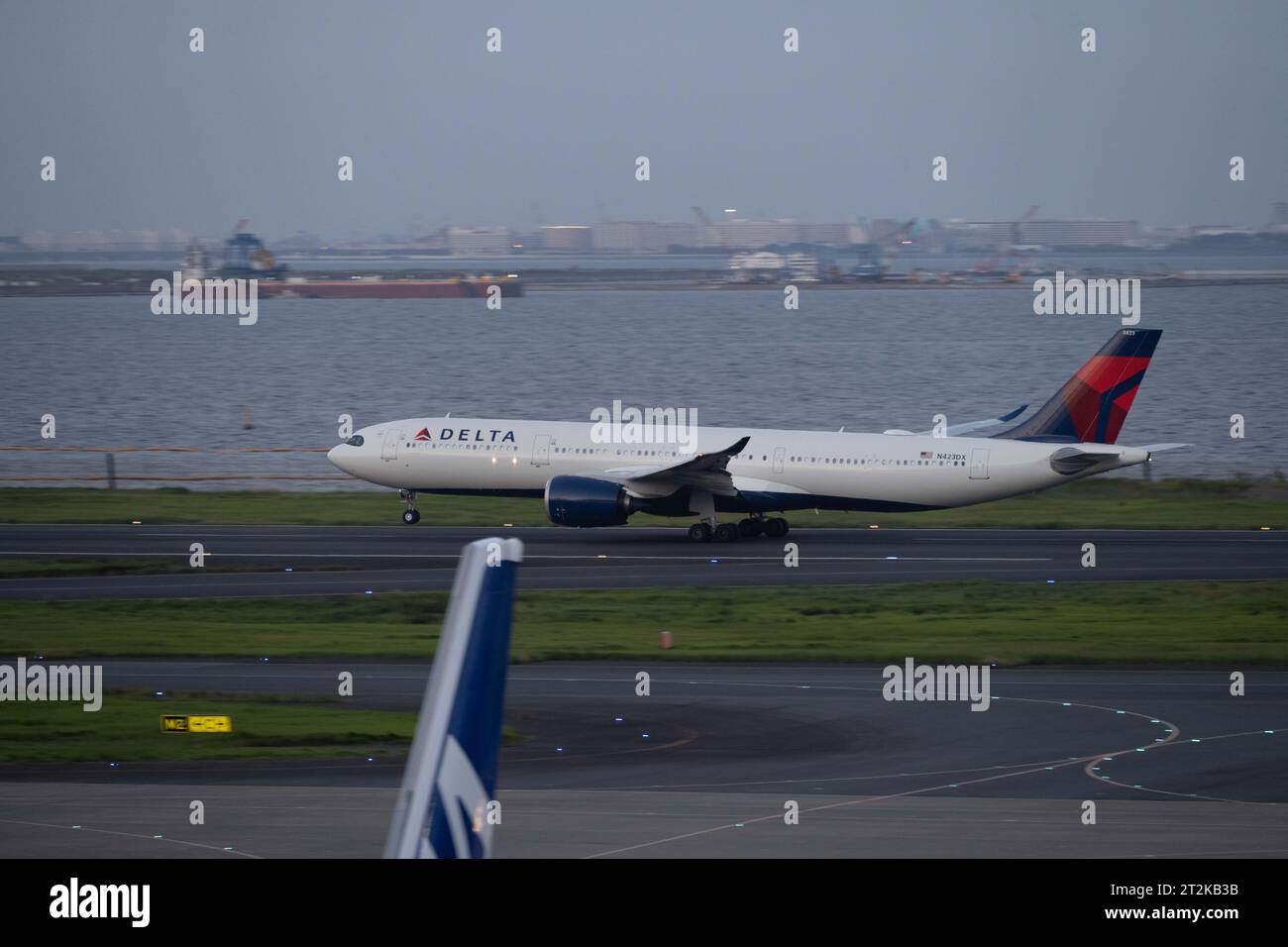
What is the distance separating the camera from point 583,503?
4694 cm

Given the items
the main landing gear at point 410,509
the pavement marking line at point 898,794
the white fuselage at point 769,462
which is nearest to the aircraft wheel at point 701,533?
the white fuselage at point 769,462

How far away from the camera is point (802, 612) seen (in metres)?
36.3

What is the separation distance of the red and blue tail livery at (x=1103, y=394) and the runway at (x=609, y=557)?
3.44 m

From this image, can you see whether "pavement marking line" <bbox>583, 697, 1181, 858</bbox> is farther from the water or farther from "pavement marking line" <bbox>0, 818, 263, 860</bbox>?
the water

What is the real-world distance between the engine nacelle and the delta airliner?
1.2 inches

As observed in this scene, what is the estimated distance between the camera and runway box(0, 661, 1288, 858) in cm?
1744

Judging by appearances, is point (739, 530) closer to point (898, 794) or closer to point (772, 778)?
point (772, 778)

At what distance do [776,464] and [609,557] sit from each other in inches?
259

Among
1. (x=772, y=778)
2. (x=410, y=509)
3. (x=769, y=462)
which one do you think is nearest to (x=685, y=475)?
(x=769, y=462)

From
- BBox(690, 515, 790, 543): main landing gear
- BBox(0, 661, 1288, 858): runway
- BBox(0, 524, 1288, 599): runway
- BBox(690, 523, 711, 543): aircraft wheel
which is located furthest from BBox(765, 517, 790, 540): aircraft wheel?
BBox(0, 661, 1288, 858): runway

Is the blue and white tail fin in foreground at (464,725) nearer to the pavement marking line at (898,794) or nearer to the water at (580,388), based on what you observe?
the pavement marking line at (898,794)

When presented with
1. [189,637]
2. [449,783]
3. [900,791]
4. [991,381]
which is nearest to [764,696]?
[900,791]
